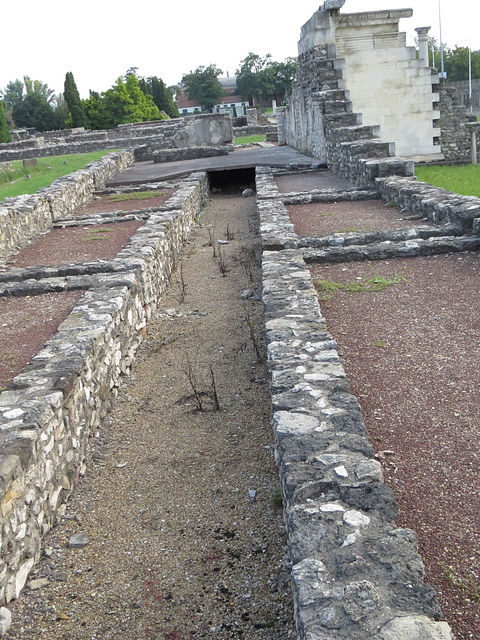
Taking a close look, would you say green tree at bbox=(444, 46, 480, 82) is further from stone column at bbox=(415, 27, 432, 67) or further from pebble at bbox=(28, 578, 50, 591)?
pebble at bbox=(28, 578, 50, 591)

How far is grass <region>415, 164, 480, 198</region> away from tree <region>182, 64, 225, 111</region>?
70.0m

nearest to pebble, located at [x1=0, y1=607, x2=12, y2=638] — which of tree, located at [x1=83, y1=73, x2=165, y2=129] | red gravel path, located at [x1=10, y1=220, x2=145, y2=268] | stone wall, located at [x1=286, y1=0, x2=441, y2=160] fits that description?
red gravel path, located at [x1=10, y1=220, x2=145, y2=268]

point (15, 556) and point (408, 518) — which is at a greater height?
point (408, 518)

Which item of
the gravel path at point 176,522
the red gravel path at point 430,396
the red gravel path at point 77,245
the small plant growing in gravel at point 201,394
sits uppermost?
the red gravel path at point 77,245

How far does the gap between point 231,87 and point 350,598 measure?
4634 inches

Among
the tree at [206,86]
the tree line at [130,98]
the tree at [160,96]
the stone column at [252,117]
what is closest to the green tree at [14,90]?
the tree line at [130,98]

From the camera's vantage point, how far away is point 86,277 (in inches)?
285

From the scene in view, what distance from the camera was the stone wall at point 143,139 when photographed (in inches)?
952

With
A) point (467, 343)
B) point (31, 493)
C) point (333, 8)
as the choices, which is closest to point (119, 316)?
point (31, 493)

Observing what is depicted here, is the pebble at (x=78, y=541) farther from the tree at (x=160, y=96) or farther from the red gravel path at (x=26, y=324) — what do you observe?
the tree at (x=160, y=96)

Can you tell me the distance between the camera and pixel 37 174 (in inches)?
840

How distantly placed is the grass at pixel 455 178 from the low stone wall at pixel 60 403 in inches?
299

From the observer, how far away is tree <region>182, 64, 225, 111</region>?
268 ft

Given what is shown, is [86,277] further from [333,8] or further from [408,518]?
[333,8]
